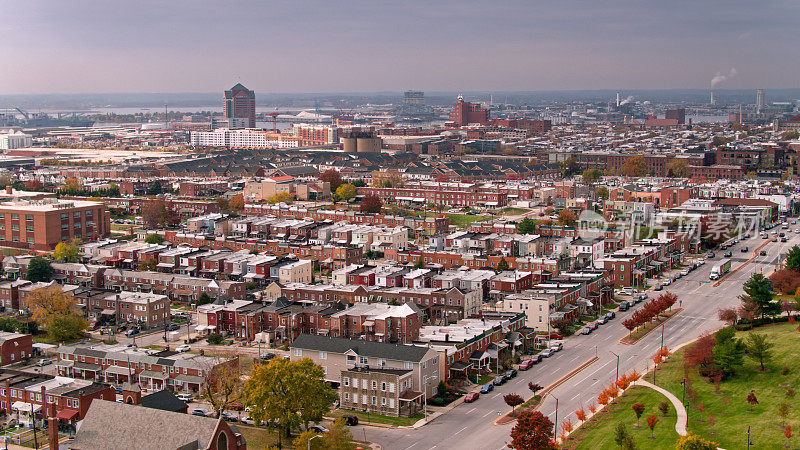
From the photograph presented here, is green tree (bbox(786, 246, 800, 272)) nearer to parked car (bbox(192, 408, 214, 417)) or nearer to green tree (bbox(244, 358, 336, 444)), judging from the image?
green tree (bbox(244, 358, 336, 444))

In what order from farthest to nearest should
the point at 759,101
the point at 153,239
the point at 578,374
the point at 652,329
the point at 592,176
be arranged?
the point at 759,101 < the point at 592,176 < the point at 153,239 < the point at 652,329 < the point at 578,374

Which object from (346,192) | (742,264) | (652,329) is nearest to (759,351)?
(652,329)

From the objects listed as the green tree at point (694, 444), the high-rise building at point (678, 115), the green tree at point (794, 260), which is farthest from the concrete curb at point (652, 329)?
the high-rise building at point (678, 115)

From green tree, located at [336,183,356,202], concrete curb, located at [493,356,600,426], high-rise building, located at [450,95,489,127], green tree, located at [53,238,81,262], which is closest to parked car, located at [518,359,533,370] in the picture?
concrete curb, located at [493,356,600,426]

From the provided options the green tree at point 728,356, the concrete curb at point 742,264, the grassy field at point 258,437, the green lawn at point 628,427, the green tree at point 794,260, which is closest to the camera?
the green lawn at point 628,427

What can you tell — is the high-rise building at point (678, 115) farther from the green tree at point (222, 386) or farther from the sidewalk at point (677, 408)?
the green tree at point (222, 386)

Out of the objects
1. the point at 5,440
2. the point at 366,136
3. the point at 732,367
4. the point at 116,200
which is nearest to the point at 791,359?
the point at 732,367

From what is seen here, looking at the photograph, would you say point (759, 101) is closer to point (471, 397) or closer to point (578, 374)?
point (578, 374)
